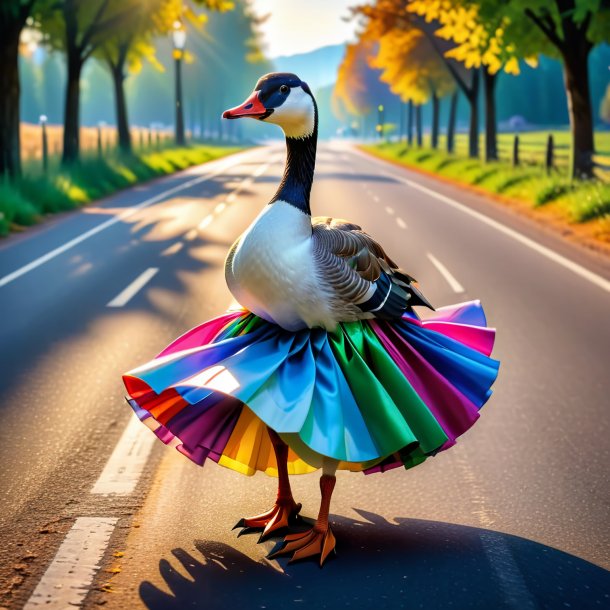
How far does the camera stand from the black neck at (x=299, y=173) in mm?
3916

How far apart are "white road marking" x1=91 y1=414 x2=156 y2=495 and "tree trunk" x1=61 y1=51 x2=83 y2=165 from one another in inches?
971

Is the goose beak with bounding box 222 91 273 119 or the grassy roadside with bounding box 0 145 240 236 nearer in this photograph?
the goose beak with bounding box 222 91 273 119

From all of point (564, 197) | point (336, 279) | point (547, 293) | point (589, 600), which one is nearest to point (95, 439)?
point (336, 279)

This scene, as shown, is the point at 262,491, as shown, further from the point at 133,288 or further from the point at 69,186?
the point at 69,186

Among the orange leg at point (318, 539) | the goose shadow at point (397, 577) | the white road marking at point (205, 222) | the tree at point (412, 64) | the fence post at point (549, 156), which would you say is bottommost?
the goose shadow at point (397, 577)

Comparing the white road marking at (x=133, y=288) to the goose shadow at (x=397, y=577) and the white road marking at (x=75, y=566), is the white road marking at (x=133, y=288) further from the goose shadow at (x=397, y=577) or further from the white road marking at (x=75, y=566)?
the goose shadow at (x=397, y=577)

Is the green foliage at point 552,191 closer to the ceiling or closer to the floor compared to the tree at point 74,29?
closer to the floor

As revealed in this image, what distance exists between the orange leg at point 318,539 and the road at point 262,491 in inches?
2.3

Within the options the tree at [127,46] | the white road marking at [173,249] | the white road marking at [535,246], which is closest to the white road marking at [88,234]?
the white road marking at [173,249]

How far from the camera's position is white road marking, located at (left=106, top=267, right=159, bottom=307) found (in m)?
10.5

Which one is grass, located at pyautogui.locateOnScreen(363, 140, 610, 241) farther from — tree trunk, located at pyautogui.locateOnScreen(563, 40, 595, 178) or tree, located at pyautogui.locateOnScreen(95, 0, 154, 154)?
tree, located at pyautogui.locateOnScreen(95, 0, 154, 154)

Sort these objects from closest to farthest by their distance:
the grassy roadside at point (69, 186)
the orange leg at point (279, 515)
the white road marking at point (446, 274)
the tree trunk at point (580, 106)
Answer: the orange leg at point (279, 515) < the white road marking at point (446, 274) < the grassy roadside at point (69, 186) < the tree trunk at point (580, 106)

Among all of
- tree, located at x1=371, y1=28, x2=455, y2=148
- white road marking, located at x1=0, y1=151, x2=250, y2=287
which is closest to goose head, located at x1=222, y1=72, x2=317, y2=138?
white road marking, located at x1=0, y1=151, x2=250, y2=287

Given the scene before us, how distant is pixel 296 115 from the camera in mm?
3910
